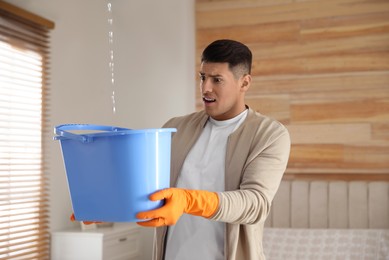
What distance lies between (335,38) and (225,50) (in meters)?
2.61

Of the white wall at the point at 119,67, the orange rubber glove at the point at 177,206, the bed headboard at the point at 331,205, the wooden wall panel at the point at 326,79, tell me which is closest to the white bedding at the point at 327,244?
the bed headboard at the point at 331,205

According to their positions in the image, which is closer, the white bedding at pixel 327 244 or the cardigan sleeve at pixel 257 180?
the cardigan sleeve at pixel 257 180

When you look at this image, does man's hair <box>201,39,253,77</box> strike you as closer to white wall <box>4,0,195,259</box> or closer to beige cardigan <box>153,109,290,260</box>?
beige cardigan <box>153,109,290,260</box>

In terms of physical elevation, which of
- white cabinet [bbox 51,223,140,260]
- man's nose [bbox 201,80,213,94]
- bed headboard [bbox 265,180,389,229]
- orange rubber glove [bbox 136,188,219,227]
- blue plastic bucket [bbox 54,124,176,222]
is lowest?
white cabinet [bbox 51,223,140,260]

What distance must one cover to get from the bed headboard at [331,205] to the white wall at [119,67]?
1.12 metres

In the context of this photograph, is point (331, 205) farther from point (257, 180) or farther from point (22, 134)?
point (257, 180)

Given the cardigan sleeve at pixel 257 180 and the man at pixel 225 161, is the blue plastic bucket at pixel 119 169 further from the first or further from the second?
the man at pixel 225 161

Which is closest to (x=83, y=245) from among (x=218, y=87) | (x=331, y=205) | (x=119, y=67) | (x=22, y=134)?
(x=22, y=134)

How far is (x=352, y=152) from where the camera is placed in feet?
14.1

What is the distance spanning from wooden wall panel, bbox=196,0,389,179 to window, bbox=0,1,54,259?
1.62m

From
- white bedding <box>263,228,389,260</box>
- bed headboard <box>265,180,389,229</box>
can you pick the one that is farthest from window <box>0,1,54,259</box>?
bed headboard <box>265,180,389,229</box>

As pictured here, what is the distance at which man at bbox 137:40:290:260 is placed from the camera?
1.90 metres

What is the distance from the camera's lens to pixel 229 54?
2023 millimetres

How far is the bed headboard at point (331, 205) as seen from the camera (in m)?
4.08
